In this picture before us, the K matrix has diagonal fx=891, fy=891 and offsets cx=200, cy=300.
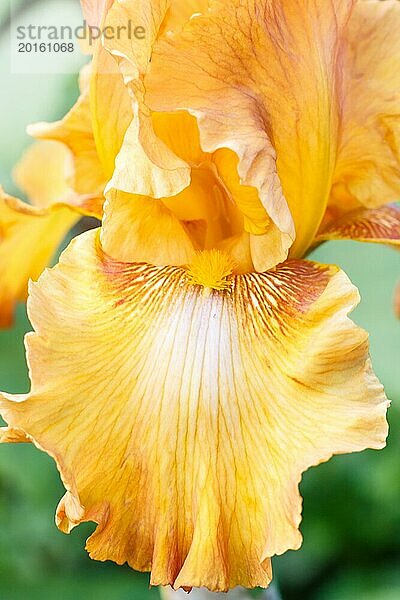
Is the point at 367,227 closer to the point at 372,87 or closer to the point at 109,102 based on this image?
the point at 372,87

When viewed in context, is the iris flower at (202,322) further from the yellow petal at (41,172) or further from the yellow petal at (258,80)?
the yellow petal at (41,172)

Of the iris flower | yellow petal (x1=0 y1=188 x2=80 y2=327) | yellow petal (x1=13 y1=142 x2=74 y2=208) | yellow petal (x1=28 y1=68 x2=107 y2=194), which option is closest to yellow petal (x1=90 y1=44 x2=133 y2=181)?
the iris flower

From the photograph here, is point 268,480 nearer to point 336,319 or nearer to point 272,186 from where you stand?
point 336,319

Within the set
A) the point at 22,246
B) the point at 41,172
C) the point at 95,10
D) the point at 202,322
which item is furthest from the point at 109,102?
the point at 41,172

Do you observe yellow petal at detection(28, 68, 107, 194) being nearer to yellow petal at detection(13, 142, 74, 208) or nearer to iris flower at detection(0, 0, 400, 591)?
iris flower at detection(0, 0, 400, 591)

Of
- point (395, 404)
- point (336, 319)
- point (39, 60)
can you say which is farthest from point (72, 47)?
point (395, 404)
